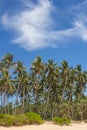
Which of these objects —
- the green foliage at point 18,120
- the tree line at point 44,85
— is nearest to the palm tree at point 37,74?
the tree line at point 44,85

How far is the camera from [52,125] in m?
39.2

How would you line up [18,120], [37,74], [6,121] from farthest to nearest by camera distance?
[37,74]
[18,120]
[6,121]

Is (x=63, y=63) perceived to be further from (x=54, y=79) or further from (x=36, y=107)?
(x=36, y=107)

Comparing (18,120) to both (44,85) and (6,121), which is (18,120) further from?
(44,85)

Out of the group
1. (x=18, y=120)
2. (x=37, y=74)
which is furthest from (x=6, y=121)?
(x=37, y=74)

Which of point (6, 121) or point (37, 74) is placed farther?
point (37, 74)

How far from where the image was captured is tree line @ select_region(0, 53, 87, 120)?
3002 inches

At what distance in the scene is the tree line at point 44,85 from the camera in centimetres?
7625

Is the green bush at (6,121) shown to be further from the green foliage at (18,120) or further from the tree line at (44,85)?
the tree line at (44,85)

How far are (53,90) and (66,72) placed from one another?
6947mm

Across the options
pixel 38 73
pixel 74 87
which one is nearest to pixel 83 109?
pixel 74 87

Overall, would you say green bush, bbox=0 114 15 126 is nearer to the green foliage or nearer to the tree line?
the green foliage

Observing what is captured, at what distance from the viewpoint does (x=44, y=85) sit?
8338cm

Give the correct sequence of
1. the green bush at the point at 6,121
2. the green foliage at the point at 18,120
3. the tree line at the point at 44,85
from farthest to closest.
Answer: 1. the tree line at the point at 44,85
2. the green foliage at the point at 18,120
3. the green bush at the point at 6,121
